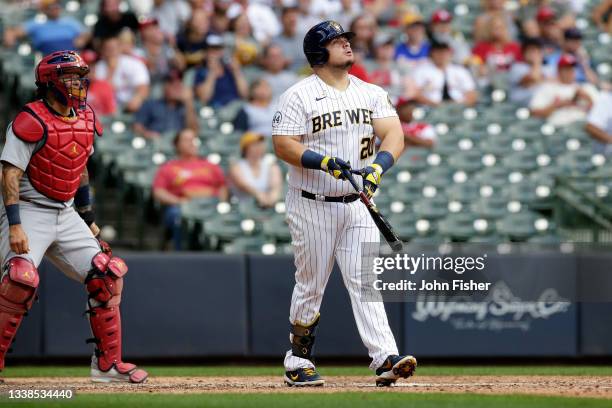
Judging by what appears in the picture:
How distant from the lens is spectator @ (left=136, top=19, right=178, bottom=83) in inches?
531

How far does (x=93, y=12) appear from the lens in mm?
14352

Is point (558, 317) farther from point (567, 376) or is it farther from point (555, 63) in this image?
point (555, 63)

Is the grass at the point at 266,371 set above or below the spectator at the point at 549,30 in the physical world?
below

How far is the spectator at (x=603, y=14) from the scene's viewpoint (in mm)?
16144

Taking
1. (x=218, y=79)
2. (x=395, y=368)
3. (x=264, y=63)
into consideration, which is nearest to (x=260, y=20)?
(x=264, y=63)

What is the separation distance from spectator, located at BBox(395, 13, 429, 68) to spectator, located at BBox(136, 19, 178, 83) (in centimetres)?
256

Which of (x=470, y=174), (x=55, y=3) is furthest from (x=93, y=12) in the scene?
(x=470, y=174)

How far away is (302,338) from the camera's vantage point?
7652 mm

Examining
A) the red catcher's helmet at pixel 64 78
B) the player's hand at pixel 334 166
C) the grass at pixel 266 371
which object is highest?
the red catcher's helmet at pixel 64 78

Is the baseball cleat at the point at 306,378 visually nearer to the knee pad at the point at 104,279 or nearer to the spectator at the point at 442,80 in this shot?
the knee pad at the point at 104,279

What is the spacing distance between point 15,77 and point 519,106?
545 cm

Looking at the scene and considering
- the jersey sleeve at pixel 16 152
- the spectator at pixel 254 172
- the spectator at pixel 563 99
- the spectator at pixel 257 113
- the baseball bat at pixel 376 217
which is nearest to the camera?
the baseball bat at pixel 376 217

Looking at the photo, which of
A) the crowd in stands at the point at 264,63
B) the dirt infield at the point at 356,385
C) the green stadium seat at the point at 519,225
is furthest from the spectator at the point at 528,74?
the dirt infield at the point at 356,385

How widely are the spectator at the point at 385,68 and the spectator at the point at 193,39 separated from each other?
72.0 inches
